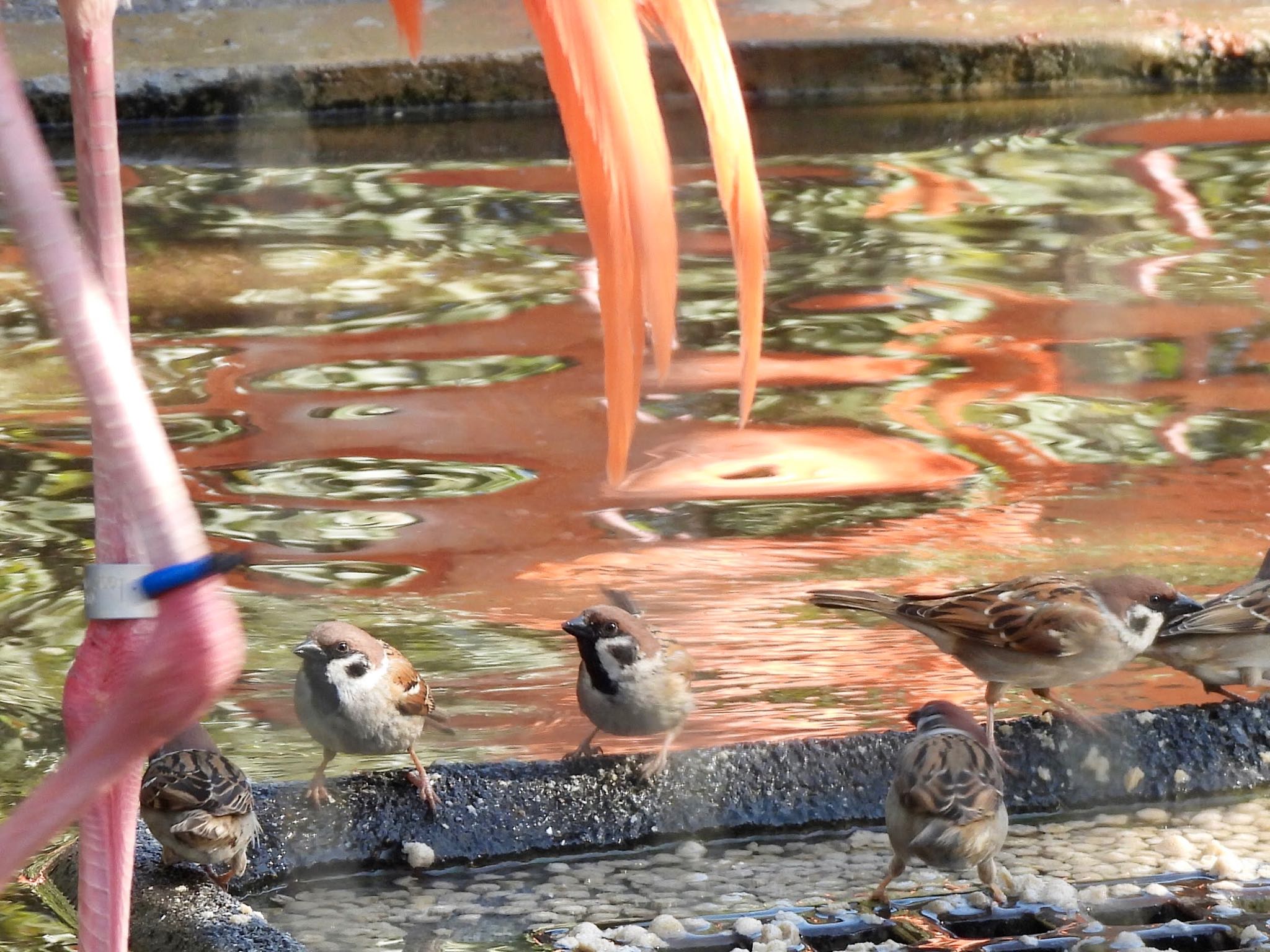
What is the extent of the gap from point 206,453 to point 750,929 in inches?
121

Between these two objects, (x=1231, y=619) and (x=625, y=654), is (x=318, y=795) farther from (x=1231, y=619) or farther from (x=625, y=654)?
(x=1231, y=619)

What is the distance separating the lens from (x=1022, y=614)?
11.1ft

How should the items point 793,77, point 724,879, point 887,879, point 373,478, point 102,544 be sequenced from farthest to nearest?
point 793,77, point 373,478, point 724,879, point 887,879, point 102,544

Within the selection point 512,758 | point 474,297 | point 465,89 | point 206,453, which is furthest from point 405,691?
point 465,89

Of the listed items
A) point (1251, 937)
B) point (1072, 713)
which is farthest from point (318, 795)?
point (1251, 937)

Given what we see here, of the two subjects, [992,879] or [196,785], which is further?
[992,879]

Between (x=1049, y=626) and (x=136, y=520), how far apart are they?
7.14ft

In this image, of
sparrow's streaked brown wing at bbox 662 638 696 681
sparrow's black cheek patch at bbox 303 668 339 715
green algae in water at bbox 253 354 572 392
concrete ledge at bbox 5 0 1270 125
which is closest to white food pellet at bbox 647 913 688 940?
sparrow's streaked brown wing at bbox 662 638 696 681

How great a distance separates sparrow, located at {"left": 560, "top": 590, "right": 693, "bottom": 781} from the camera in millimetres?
3254

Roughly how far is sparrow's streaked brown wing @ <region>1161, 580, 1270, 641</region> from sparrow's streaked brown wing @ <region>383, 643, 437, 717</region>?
1344 mm

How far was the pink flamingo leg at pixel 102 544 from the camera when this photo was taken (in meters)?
2.35

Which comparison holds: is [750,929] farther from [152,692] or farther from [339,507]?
[339,507]


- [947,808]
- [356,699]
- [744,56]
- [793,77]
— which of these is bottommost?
[947,808]

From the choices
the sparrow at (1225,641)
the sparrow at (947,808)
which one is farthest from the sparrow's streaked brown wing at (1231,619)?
the sparrow at (947,808)
